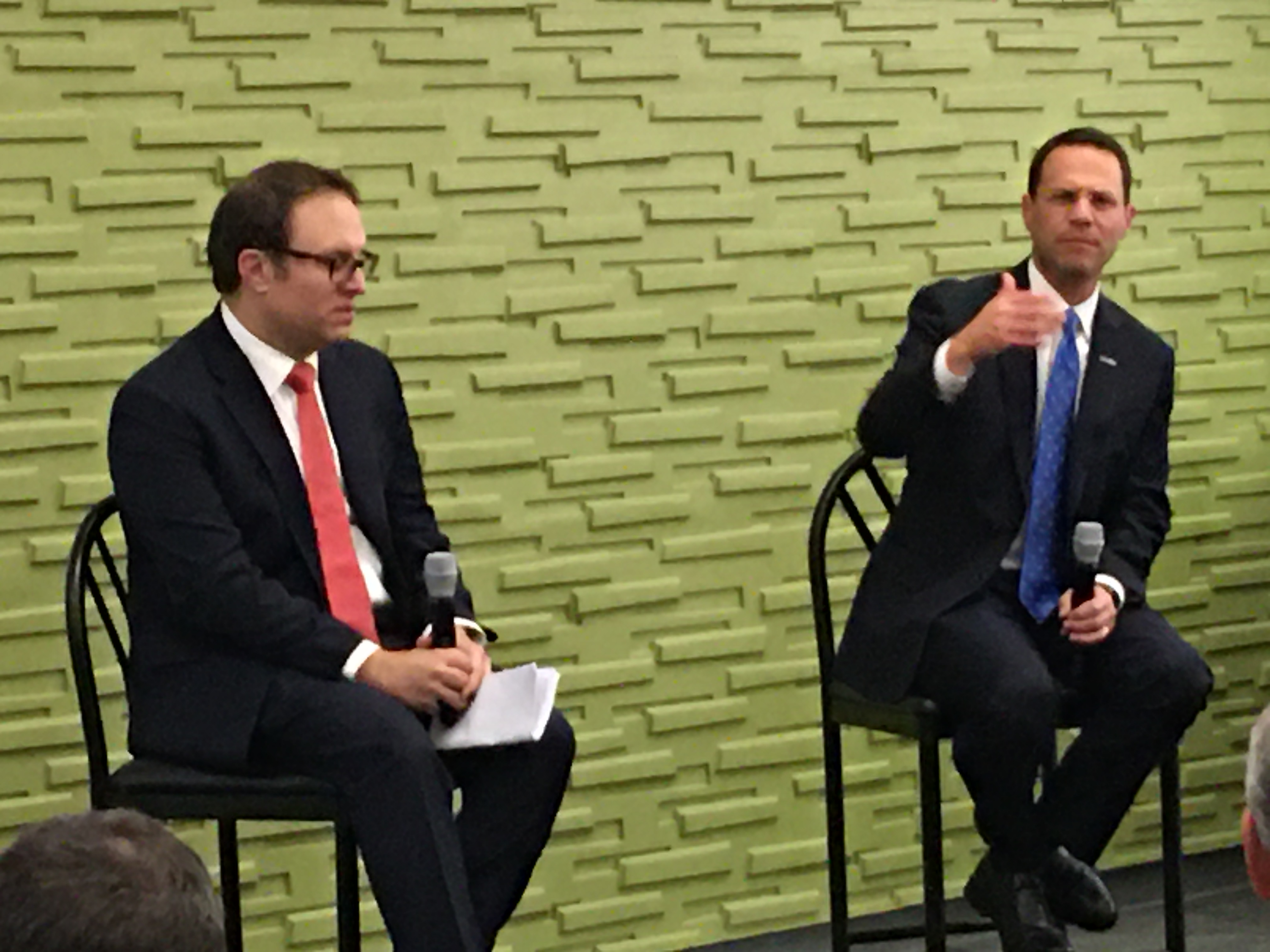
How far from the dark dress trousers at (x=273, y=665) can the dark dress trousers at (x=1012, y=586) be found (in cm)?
61

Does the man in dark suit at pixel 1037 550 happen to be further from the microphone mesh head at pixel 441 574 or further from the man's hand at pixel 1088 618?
the microphone mesh head at pixel 441 574

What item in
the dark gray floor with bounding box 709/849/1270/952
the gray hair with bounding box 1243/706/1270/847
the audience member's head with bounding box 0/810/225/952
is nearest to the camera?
the audience member's head with bounding box 0/810/225/952

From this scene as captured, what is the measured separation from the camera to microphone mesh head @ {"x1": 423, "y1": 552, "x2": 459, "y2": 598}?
9.21ft

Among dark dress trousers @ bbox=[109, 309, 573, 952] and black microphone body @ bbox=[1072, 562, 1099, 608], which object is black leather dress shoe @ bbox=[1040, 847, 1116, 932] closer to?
black microphone body @ bbox=[1072, 562, 1099, 608]

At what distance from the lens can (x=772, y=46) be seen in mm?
3859

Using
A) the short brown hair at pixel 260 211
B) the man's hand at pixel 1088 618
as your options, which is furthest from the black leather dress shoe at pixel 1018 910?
the short brown hair at pixel 260 211

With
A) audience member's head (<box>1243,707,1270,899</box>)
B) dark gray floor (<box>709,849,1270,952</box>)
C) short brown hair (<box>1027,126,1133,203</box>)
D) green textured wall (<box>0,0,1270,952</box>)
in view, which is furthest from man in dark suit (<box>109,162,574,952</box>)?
audience member's head (<box>1243,707,1270,899</box>)

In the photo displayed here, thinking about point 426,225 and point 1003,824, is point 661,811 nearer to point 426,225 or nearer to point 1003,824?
point 1003,824

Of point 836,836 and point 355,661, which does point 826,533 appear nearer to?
point 836,836

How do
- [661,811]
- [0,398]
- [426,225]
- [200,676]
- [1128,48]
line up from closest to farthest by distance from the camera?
[200,676], [0,398], [426,225], [661,811], [1128,48]

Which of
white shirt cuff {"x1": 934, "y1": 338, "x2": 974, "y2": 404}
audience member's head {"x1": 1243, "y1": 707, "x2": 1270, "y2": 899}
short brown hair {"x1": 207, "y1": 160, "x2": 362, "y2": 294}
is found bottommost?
audience member's head {"x1": 1243, "y1": 707, "x2": 1270, "y2": 899}

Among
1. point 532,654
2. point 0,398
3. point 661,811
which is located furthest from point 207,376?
point 661,811

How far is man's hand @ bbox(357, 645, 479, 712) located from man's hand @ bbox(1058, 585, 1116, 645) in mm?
928

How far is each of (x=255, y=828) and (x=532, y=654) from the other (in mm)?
535
